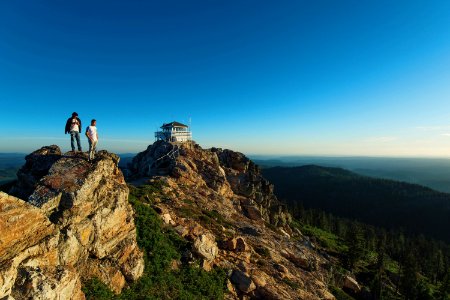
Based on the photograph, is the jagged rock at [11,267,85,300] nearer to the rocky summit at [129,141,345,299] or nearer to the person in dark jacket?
the person in dark jacket

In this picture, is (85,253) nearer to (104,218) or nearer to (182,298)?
(104,218)

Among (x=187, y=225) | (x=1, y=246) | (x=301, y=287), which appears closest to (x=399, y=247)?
(x=301, y=287)

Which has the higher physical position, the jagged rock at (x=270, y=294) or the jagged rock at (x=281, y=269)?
the jagged rock at (x=270, y=294)

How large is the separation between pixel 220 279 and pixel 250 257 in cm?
716

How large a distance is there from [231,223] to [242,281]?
669 inches

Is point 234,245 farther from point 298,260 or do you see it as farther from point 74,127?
point 74,127

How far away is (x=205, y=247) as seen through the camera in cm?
2470

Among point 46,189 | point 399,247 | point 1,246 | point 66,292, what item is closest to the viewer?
point 1,246

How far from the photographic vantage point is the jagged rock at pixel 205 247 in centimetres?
2383

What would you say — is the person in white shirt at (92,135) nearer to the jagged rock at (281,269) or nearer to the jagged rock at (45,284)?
the jagged rock at (45,284)

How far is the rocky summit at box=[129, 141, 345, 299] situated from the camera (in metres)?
25.0

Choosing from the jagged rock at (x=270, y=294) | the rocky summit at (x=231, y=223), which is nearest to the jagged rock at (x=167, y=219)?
the rocky summit at (x=231, y=223)

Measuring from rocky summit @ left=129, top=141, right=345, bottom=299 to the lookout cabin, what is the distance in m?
5.58

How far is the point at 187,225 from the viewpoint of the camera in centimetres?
2948
